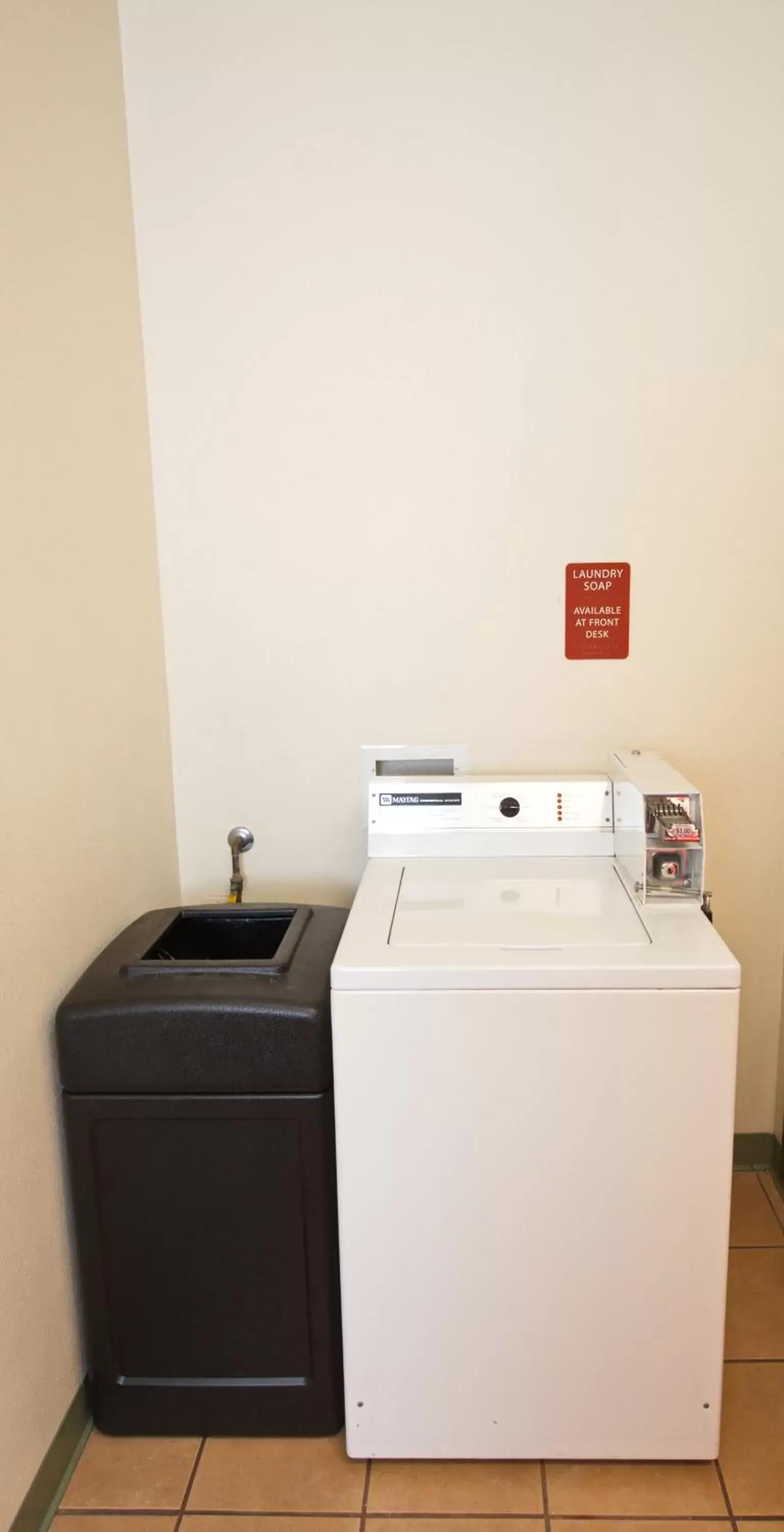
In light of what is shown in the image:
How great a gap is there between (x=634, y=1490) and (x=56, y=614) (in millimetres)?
1558

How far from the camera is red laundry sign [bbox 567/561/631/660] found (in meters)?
2.09

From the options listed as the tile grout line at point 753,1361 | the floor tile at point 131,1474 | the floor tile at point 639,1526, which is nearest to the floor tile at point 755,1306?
the tile grout line at point 753,1361

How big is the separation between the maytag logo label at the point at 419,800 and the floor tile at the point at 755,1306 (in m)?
1.01

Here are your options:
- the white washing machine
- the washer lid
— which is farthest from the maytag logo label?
the white washing machine

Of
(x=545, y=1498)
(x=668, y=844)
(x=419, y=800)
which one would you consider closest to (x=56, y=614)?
(x=419, y=800)

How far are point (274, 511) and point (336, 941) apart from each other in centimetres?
85

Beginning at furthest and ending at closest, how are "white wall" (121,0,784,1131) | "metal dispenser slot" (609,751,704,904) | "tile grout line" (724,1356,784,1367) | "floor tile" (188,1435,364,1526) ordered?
"white wall" (121,0,784,1131) < "tile grout line" (724,1356,784,1367) < "metal dispenser slot" (609,751,704,904) < "floor tile" (188,1435,364,1526)

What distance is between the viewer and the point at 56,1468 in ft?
5.24

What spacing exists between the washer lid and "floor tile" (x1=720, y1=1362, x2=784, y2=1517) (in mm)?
818

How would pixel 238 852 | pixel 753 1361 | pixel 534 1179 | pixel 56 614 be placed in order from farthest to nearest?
pixel 238 852, pixel 753 1361, pixel 56 614, pixel 534 1179

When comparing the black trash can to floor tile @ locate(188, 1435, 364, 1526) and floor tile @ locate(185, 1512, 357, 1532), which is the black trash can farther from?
floor tile @ locate(185, 1512, 357, 1532)

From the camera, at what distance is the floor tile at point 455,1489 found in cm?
157

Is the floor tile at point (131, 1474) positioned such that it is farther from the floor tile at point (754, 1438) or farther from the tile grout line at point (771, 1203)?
the tile grout line at point (771, 1203)

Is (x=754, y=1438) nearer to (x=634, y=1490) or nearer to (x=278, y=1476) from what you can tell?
(x=634, y=1490)
